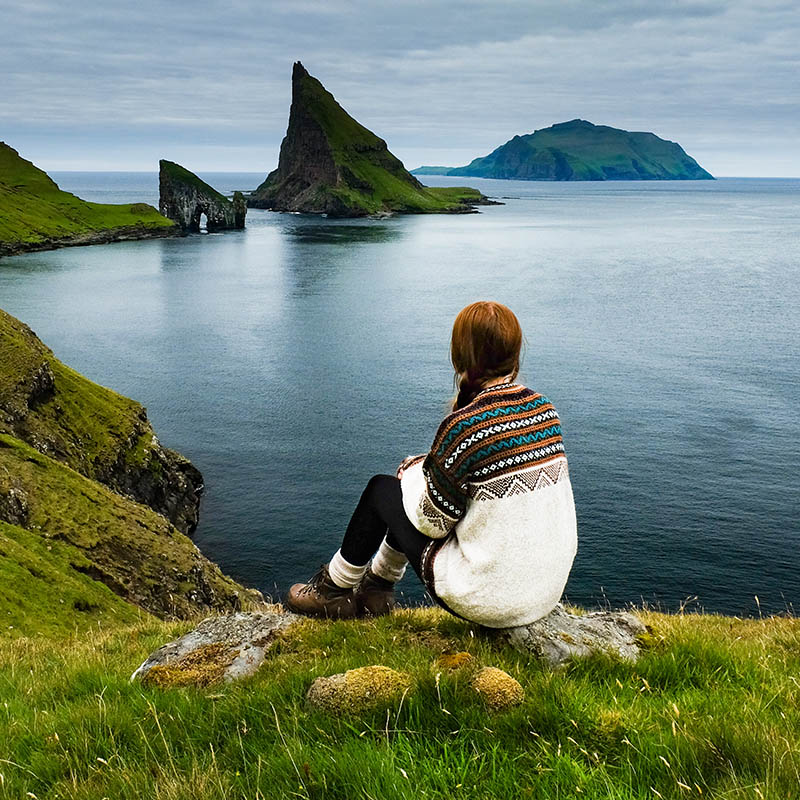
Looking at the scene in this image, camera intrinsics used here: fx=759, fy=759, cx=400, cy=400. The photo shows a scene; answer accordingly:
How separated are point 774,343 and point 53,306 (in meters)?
87.3

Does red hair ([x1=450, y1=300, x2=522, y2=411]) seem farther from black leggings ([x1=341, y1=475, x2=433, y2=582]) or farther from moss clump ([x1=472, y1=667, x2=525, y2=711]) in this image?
moss clump ([x1=472, y1=667, x2=525, y2=711])

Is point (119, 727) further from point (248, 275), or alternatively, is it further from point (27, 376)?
point (248, 275)

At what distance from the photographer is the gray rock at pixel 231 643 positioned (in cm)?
725

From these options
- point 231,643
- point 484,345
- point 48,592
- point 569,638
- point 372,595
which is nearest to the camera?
point 484,345

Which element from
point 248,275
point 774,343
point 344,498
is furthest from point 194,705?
point 248,275

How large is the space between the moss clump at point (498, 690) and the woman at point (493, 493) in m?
1.26

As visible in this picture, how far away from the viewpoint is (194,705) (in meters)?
5.81

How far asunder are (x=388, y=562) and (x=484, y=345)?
8.45 ft

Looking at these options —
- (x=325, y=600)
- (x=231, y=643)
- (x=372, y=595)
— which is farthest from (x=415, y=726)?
(x=231, y=643)

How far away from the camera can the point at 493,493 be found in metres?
6.51

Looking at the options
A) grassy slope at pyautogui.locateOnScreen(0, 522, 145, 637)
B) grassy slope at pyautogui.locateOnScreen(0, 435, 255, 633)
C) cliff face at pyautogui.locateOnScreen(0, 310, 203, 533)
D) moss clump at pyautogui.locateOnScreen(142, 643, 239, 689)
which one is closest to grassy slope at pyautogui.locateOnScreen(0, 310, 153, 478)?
cliff face at pyautogui.locateOnScreen(0, 310, 203, 533)

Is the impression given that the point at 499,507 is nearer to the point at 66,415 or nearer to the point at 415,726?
the point at 415,726

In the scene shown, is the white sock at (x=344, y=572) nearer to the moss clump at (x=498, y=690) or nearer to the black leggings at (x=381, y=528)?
the black leggings at (x=381, y=528)

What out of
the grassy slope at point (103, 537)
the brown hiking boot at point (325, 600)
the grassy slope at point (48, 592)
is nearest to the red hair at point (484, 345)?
the brown hiking boot at point (325, 600)
